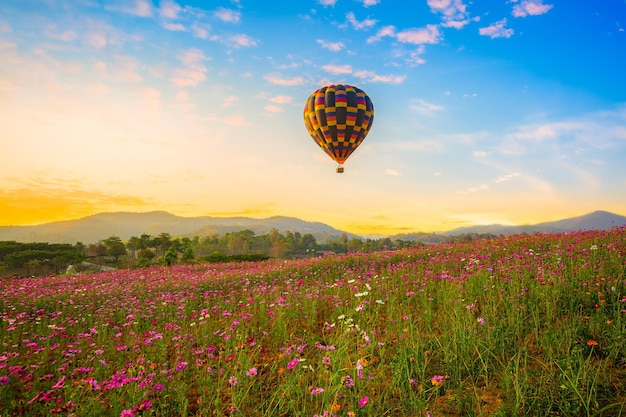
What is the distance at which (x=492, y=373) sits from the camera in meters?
3.93

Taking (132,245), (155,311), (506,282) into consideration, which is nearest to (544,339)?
(506,282)

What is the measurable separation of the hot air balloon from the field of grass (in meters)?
13.8

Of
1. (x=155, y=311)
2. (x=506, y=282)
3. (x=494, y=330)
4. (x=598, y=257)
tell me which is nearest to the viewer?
(x=494, y=330)

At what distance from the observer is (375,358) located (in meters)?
4.55

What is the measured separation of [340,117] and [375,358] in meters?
17.5

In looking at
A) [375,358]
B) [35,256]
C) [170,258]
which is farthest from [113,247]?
[375,358]

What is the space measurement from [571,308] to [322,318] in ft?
14.0

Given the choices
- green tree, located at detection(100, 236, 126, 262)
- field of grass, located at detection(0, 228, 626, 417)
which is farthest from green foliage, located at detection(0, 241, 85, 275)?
field of grass, located at detection(0, 228, 626, 417)

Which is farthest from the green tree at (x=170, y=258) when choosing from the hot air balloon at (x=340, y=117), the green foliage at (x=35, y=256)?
the green foliage at (x=35, y=256)

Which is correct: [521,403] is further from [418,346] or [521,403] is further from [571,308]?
[571,308]

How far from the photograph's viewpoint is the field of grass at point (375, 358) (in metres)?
3.49

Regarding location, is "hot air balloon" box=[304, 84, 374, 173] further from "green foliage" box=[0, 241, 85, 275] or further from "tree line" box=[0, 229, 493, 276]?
"green foliage" box=[0, 241, 85, 275]

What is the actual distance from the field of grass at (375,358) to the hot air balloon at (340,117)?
13844 mm

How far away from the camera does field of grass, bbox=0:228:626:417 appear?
3.49m
